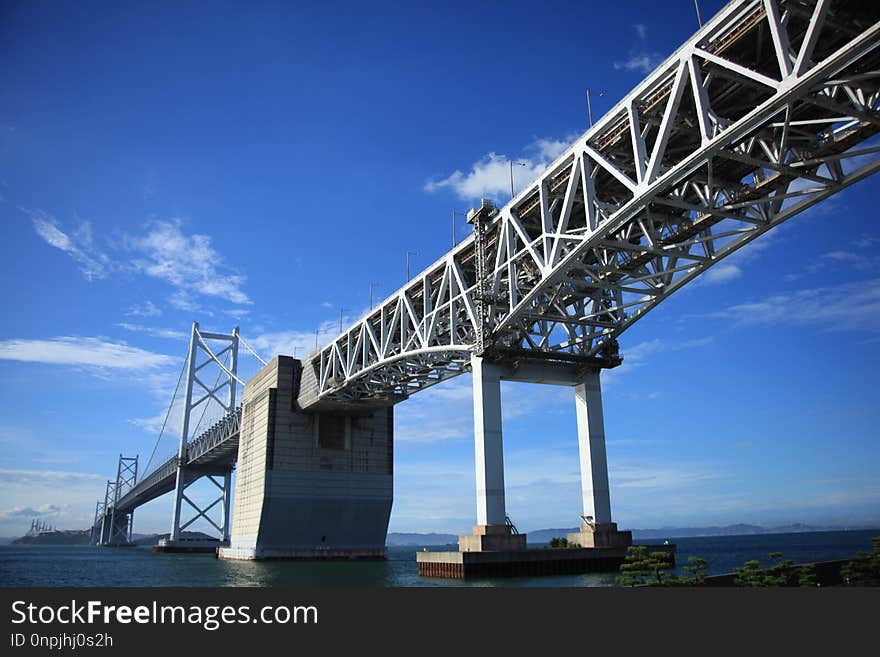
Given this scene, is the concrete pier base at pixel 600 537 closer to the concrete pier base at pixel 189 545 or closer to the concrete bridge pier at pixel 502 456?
the concrete bridge pier at pixel 502 456

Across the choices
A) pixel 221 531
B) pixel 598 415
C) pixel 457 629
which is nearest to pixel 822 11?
pixel 457 629

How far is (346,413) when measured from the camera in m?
72.1

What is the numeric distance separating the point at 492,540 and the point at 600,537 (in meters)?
6.58

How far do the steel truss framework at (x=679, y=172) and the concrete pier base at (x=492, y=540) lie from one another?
925 centimetres

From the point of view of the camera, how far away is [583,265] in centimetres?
3192

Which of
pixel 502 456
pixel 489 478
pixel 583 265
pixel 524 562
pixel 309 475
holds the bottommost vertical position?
pixel 524 562

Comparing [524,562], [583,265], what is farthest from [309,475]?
[583,265]

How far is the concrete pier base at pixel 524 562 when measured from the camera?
33031 mm

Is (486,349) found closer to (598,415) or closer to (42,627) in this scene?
(598,415)

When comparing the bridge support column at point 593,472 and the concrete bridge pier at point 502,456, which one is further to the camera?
the bridge support column at point 593,472

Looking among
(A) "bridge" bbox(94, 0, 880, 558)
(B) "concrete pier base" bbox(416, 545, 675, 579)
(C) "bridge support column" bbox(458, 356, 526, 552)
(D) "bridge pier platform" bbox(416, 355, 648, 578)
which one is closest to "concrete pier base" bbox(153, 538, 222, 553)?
(A) "bridge" bbox(94, 0, 880, 558)

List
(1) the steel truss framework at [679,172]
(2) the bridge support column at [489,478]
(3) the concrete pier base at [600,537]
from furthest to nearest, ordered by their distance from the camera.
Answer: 1. (3) the concrete pier base at [600,537]
2. (2) the bridge support column at [489,478]
3. (1) the steel truss framework at [679,172]

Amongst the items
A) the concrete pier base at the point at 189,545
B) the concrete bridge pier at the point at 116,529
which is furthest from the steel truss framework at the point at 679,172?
the concrete bridge pier at the point at 116,529

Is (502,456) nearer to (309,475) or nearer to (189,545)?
(309,475)
